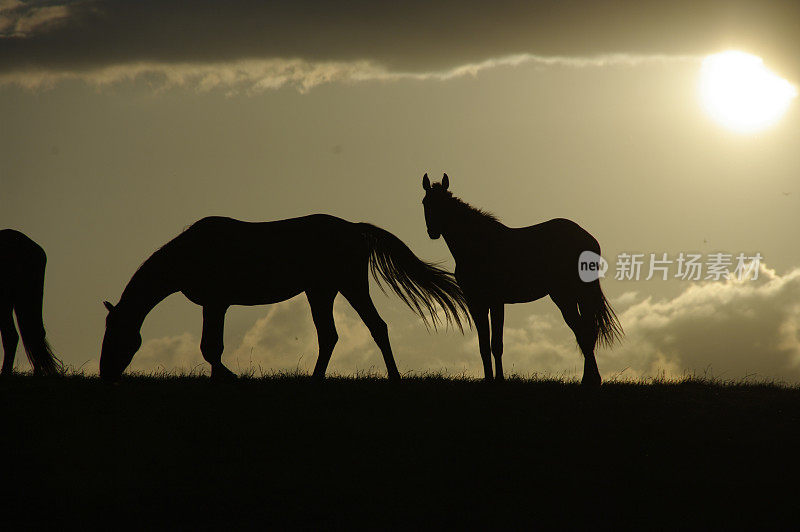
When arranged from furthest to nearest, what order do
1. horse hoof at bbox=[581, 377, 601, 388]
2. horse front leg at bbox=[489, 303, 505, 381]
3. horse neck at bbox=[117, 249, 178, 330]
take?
horse hoof at bbox=[581, 377, 601, 388] → horse front leg at bbox=[489, 303, 505, 381] → horse neck at bbox=[117, 249, 178, 330]

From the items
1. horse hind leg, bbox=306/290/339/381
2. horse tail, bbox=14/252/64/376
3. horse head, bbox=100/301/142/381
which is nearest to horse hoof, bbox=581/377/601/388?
horse hind leg, bbox=306/290/339/381

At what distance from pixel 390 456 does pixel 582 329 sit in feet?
18.7

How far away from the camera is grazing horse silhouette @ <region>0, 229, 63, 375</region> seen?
14.6 metres

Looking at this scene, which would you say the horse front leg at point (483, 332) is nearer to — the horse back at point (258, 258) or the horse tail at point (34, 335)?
the horse back at point (258, 258)

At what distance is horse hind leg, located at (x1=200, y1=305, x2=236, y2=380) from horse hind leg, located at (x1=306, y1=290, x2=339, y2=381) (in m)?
1.34

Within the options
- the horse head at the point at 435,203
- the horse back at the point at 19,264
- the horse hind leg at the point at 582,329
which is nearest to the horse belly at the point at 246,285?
the horse head at the point at 435,203

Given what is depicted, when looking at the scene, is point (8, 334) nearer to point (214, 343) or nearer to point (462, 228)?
point (214, 343)

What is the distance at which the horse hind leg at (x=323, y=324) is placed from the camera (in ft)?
43.1

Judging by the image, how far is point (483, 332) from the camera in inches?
531

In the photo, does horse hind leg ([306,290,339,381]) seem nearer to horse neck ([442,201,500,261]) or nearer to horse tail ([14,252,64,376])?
horse neck ([442,201,500,261])

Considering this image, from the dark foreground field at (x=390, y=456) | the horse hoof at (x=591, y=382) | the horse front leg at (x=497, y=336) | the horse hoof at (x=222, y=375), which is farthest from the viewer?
the horse hoof at (x=591, y=382)

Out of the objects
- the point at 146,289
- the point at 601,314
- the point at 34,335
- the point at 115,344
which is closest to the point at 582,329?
the point at 601,314

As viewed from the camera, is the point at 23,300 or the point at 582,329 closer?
the point at 582,329

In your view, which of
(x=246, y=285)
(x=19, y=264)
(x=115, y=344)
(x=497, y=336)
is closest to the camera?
(x=115, y=344)
